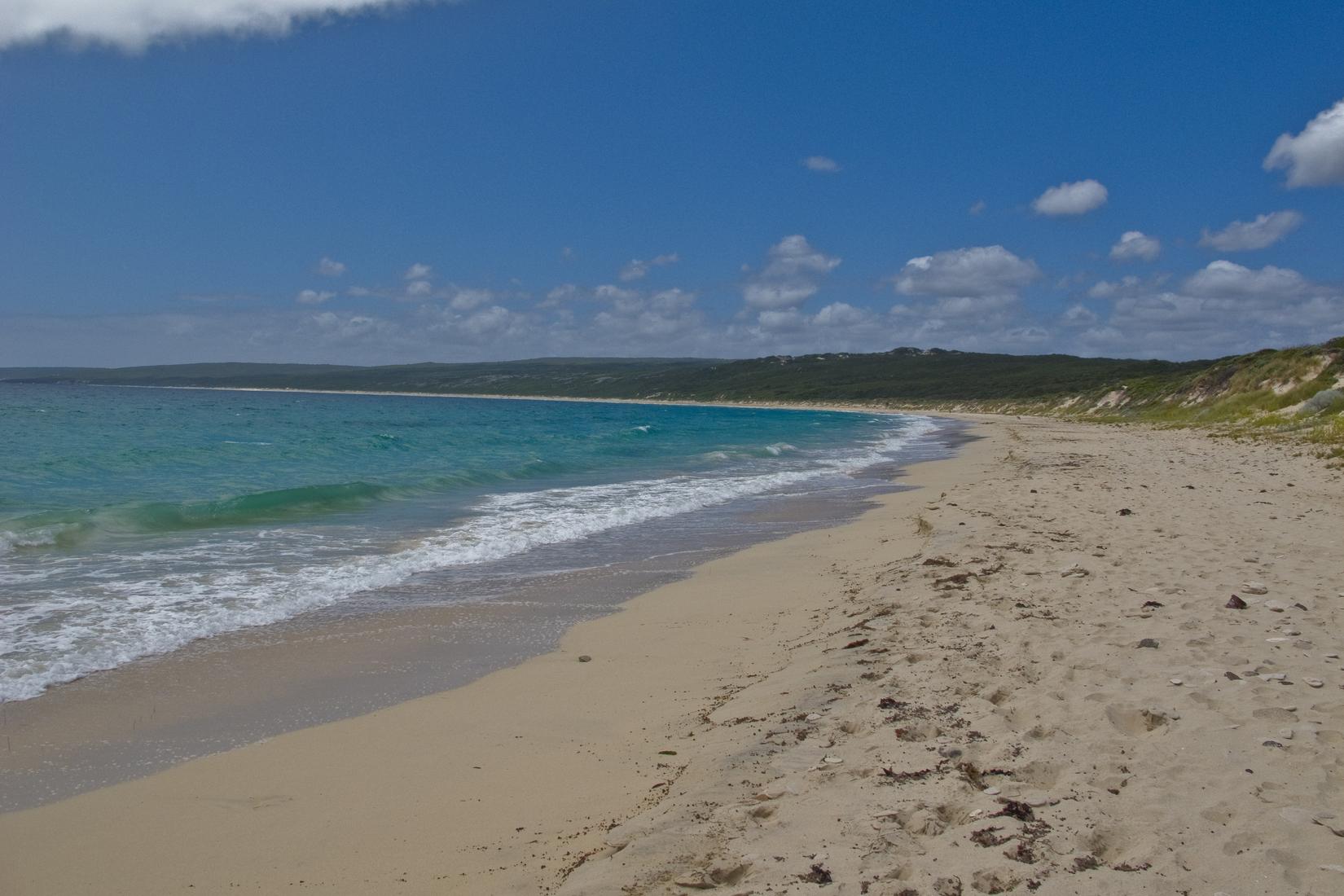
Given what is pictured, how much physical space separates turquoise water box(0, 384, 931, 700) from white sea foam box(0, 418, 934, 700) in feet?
0.10

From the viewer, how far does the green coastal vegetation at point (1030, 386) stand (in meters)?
30.5

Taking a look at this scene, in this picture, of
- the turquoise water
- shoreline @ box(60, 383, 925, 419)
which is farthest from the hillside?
the turquoise water

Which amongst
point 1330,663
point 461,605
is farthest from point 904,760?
point 461,605

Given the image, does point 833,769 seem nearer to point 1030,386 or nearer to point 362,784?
point 362,784

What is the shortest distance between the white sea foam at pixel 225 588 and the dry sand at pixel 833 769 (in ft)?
8.94

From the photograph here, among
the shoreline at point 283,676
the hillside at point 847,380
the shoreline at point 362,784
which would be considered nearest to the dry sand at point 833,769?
the shoreline at point 362,784

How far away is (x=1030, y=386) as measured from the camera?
96750 mm

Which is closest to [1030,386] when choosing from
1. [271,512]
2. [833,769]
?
[271,512]

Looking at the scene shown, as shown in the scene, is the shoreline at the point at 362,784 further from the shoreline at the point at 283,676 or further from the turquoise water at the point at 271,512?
the turquoise water at the point at 271,512

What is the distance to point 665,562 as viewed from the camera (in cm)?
Result: 1096

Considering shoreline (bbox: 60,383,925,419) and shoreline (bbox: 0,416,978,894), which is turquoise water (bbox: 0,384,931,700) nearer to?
shoreline (bbox: 0,416,978,894)

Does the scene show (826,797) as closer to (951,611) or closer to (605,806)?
(605,806)

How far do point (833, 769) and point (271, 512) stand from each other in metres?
13.3

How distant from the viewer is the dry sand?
3260 millimetres
